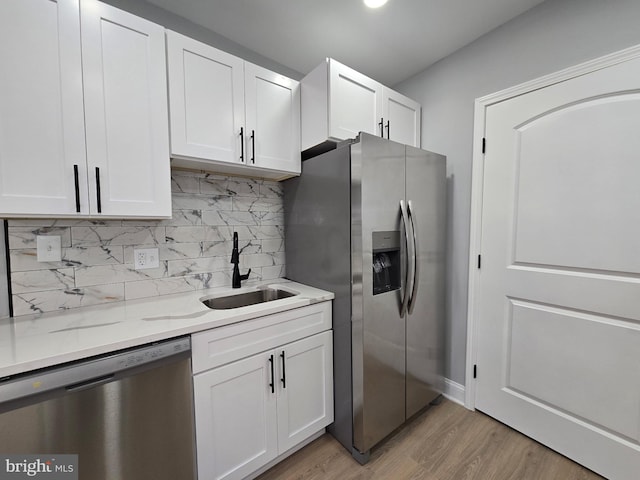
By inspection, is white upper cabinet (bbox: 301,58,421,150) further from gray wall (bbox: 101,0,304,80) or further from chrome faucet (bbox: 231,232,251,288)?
chrome faucet (bbox: 231,232,251,288)

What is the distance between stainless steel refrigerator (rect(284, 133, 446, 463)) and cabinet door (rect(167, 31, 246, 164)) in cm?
55

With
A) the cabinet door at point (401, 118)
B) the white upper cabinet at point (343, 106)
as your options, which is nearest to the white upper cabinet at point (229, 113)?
the white upper cabinet at point (343, 106)

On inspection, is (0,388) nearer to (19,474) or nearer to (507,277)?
(19,474)

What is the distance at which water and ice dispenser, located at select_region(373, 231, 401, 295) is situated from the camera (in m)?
→ 1.53

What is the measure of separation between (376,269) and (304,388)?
803 mm

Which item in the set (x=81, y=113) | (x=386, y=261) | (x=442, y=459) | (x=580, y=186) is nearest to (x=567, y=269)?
(x=580, y=186)

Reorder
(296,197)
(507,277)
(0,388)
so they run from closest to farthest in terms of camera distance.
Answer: (0,388), (507,277), (296,197)

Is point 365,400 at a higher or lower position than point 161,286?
lower

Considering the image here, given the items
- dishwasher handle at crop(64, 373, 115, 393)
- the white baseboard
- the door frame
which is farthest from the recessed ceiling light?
the white baseboard

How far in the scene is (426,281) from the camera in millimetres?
1802

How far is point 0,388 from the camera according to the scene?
0.77 meters

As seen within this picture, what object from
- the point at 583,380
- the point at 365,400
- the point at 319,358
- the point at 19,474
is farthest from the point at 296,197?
the point at 583,380

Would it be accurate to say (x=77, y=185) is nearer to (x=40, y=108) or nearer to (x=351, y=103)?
(x=40, y=108)

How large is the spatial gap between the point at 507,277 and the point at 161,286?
2207 millimetres
